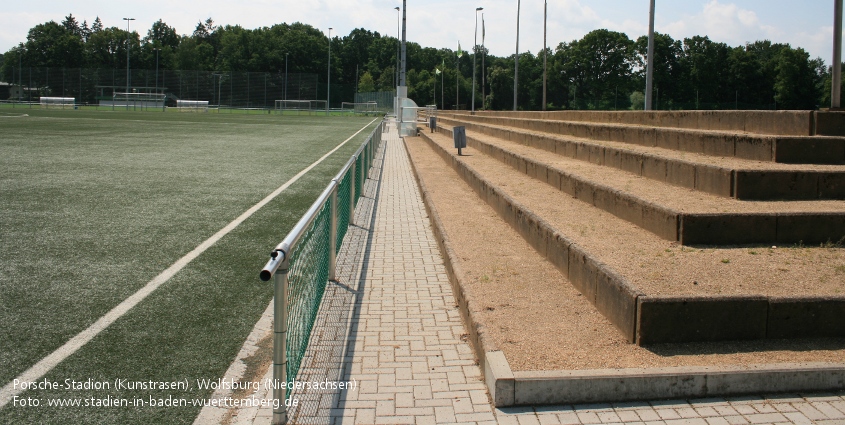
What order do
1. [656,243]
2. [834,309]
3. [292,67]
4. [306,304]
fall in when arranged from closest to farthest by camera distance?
[834,309] → [306,304] → [656,243] → [292,67]

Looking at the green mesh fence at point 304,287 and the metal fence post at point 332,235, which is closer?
the green mesh fence at point 304,287

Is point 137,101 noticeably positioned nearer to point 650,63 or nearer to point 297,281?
point 650,63

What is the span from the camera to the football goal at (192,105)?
75688 millimetres

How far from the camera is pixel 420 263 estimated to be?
8039 millimetres

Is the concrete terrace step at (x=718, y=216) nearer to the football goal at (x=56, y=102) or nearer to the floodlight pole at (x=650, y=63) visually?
the floodlight pole at (x=650, y=63)

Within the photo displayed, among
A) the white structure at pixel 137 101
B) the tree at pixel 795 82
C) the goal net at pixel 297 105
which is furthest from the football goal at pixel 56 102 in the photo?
the tree at pixel 795 82

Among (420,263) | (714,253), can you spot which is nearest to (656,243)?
(714,253)

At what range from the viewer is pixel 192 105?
265 feet

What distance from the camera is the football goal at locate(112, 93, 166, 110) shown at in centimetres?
7644

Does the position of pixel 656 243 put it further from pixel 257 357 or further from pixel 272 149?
pixel 272 149

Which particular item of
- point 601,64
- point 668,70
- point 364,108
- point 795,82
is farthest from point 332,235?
point 601,64

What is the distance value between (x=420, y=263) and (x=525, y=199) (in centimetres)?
170

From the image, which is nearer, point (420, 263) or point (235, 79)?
point (420, 263)

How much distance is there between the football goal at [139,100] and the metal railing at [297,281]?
243 feet
